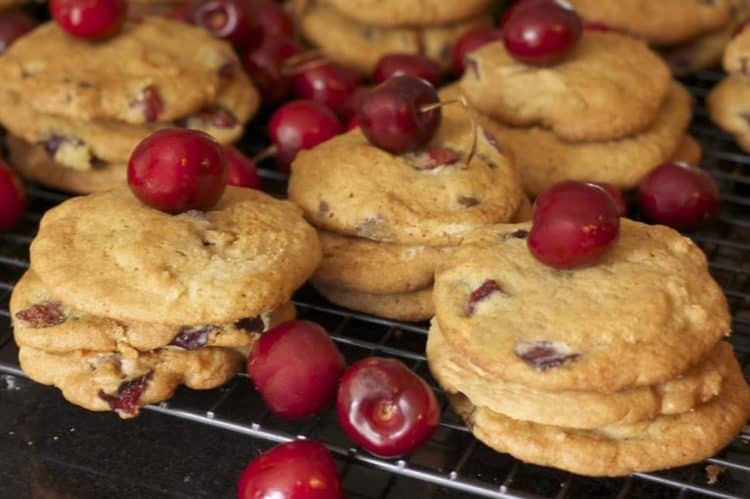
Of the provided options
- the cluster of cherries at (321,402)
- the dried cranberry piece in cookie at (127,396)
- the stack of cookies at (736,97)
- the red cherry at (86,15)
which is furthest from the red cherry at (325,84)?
the dried cranberry piece in cookie at (127,396)

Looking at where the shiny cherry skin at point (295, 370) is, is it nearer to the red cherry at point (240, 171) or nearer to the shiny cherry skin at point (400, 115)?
the shiny cherry skin at point (400, 115)

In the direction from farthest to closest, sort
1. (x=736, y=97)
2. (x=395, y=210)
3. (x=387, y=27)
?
(x=387, y=27) < (x=736, y=97) < (x=395, y=210)

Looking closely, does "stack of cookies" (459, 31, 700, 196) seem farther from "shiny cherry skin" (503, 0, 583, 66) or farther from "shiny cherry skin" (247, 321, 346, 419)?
"shiny cherry skin" (247, 321, 346, 419)

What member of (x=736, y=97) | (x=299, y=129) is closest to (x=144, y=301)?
(x=299, y=129)

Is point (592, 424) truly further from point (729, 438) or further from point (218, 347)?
point (218, 347)

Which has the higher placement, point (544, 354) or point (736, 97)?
point (544, 354)

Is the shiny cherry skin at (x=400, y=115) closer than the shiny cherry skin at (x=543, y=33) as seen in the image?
Yes

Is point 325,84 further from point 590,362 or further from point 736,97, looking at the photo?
point 590,362
